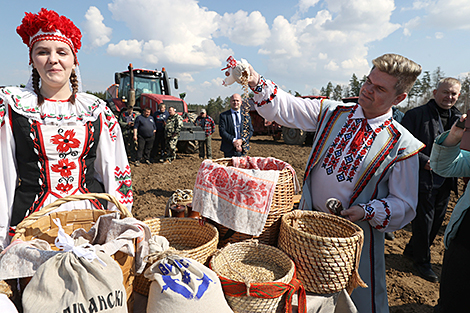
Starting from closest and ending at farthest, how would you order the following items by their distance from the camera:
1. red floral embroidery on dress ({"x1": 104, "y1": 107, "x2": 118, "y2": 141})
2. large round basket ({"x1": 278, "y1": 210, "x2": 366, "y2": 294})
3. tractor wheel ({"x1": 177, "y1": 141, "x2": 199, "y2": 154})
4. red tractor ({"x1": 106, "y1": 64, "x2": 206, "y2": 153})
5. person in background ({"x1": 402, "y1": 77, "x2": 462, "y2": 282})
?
1. large round basket ({"x1": 278, "y1": 210, "x2": 366, "y2": 294})
2. red floral embroidery on dress ({"x1": 104, "y1": 107, "x2": 118, "y2": 141})
3. person in background ({"x1": 402, "y1": 77, "x2": 462, "y2": 282})
4. red tractor ({"x1": 106, "y1": 64, "x2": 206, "y2": 153})
5. tractor wheel ({"x1": 177, "y1": 141, "x2": 199, "y2": 154})

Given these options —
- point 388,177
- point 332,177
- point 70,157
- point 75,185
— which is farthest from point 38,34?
point 388,177

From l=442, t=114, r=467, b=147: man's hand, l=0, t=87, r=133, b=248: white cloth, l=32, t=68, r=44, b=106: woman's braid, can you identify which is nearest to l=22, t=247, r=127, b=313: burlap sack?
l=0, t=87, r=133, b=248: white cloth

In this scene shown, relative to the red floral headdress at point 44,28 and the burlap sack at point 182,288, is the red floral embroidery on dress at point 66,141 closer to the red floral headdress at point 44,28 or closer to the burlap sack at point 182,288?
the red floral headdress at point 44,28

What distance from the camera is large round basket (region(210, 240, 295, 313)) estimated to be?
40.1 inches

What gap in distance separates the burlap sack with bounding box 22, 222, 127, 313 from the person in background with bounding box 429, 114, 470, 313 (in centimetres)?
173

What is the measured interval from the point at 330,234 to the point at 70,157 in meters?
1.51

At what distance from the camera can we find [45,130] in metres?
1.50

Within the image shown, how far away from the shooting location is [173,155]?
8.79 meters

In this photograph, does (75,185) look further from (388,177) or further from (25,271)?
(388,177)

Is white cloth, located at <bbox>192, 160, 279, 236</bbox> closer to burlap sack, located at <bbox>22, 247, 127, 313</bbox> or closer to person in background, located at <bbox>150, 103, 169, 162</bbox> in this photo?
burlap sack, located at <bbox>22, 247, 127, 313</bbox>

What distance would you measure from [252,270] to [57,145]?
123 centimetres

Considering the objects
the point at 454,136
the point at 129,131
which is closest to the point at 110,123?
the point at 454,136

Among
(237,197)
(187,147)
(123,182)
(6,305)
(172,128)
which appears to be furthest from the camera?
(187,147)

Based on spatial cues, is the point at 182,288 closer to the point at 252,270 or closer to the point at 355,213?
the point at 252,270
